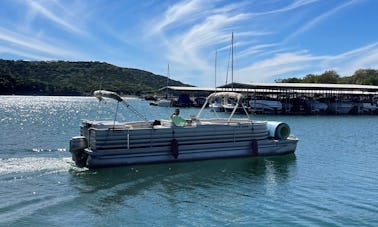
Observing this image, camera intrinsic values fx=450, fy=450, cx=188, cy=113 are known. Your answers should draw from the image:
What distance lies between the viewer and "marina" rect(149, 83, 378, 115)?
94625mm

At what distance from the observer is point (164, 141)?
24906 mm

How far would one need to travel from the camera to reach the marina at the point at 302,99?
9462cm

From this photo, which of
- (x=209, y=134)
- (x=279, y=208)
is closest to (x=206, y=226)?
(x=279, y=208)

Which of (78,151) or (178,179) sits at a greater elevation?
(78,151)

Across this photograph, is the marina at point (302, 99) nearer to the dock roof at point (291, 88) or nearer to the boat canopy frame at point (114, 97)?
the dock roof at point (291, 88)

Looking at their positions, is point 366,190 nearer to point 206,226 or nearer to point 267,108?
point 206,226

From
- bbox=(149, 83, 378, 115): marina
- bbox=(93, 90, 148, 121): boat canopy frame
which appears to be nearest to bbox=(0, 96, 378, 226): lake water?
bbox=(93, 90, 148, 121): boat canopy frame

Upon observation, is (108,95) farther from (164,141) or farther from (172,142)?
(172,142)

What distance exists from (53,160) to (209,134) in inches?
354

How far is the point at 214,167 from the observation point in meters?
24.7

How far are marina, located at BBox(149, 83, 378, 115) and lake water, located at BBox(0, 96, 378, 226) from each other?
6454cm

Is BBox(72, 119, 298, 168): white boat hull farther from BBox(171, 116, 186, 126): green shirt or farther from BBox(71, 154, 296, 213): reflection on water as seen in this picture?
BBox(71, 154, 296, 213): reflection on water

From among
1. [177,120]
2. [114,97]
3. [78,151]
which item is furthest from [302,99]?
[78,151]

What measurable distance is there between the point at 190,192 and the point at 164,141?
6290 millimetres
